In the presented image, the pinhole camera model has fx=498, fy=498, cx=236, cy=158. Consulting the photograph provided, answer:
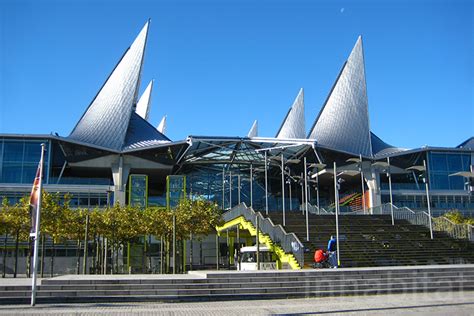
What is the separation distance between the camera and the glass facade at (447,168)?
61.9 meters

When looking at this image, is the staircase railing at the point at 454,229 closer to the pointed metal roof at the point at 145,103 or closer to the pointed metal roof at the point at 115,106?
the pointed metal roof at the point at 115,106

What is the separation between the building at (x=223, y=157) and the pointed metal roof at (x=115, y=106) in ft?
0.40

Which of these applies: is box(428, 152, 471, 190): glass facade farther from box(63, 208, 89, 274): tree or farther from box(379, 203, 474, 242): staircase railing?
box(63, 208, 89, 274): tree

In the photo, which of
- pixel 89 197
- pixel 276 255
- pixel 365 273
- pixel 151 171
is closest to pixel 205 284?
pixel 365 273

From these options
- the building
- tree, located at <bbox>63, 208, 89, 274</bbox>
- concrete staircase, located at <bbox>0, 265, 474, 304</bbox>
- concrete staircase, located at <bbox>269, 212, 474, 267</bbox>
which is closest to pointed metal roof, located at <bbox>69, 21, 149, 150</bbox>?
the building

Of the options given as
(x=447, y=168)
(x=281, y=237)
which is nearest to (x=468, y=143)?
(x=447, y=168)

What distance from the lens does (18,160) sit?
2126 inches

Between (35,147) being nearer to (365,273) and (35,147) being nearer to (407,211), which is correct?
(407,211)

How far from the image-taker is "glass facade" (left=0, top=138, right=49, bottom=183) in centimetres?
5338

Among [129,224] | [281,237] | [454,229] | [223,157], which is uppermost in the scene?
[223,157]

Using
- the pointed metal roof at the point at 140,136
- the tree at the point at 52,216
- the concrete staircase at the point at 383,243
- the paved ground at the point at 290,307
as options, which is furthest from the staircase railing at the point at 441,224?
the pointed metal roof at the point at 140,136

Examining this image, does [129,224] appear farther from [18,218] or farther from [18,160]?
[18,160]

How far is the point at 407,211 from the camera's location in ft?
124

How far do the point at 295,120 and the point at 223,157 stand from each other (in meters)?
25.7
